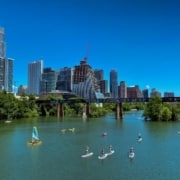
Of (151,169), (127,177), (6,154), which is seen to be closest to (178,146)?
(151,169)

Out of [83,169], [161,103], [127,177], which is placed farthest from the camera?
[161,103]

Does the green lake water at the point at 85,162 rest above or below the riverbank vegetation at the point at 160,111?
below

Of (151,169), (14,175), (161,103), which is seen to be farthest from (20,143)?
(161,103)

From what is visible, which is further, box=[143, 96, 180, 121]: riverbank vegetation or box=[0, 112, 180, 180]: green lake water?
box=[143, 96, 180, 121]: riverbank vegetation

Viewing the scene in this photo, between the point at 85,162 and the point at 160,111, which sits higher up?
the point at 160,111

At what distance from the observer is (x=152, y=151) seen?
63062 mm

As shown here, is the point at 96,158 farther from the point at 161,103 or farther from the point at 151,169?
the point at 161,103

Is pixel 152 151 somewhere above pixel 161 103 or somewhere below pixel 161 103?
below

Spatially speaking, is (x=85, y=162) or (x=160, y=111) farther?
(x=160, y=111)

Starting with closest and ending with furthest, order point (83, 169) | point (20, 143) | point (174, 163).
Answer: point (83, 169) → point (174, 163) → point (20, 143)

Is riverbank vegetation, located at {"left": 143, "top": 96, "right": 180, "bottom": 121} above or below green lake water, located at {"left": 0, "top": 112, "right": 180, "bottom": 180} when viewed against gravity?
above

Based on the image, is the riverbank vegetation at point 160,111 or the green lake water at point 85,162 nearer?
the green lake water at point 85,162

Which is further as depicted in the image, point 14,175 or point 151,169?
point 151,169

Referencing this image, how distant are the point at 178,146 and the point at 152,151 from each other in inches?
344
